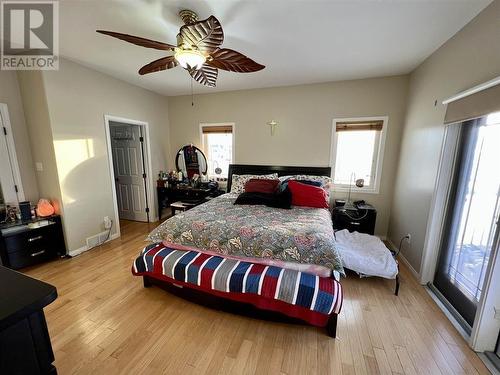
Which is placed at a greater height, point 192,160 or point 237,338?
point 192,160

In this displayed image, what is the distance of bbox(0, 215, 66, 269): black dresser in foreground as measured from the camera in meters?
2.35

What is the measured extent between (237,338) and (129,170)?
371 cm

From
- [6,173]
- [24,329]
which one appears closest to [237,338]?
[24,329]

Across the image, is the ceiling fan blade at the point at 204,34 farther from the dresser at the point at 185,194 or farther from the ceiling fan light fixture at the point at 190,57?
the dresser at the point at 185,194

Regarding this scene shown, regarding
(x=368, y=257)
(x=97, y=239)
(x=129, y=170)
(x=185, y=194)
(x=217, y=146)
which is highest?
(x=217, y=146)

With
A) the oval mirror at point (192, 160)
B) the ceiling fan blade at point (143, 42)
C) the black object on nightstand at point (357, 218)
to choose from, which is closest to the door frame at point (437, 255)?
the black object on nightstand at point (357, 218)

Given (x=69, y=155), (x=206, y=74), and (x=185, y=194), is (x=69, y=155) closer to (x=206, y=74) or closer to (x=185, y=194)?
(x=185, y=194)

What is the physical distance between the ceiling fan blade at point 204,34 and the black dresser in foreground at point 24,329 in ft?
5.40

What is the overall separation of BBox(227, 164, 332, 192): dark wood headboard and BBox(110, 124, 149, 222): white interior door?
175 cm

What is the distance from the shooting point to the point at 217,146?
13.8ft

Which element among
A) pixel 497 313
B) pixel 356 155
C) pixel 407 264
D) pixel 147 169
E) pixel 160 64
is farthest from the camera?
pixel 147 169

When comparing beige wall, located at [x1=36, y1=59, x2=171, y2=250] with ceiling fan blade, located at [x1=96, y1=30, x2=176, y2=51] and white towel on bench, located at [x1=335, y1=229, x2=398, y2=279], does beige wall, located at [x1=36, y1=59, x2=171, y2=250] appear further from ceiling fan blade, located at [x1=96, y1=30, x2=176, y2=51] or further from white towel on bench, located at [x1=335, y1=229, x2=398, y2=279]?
white towel on bench, located at [x1=335, y1=229, x2=398, y2=279]

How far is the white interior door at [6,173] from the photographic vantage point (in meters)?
2.53

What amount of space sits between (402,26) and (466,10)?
418 millimetres
